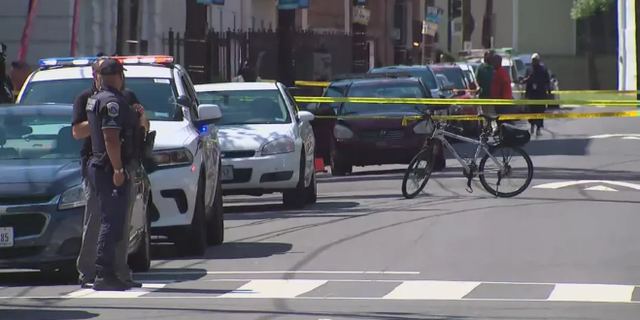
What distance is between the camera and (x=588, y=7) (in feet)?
233

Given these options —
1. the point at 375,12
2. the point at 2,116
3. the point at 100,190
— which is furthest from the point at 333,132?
the point at 375,12

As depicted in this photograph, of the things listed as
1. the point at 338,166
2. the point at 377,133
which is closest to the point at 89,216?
the point at 377,133

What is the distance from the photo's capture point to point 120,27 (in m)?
21.3

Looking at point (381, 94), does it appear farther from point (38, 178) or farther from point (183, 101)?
point (38, 178)

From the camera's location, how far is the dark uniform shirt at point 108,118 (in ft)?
32.1

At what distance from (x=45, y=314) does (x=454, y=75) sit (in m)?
24.4

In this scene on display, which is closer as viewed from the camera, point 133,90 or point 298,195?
point 133,90

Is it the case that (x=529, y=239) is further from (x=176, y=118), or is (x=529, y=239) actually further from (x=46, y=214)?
(x=46, y=214)

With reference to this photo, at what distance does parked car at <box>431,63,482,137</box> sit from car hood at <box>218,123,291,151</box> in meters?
11.1

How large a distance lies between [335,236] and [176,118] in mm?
2014

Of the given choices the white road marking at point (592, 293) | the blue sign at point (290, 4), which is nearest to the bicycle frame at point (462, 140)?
the white road marking at point (592, 293)

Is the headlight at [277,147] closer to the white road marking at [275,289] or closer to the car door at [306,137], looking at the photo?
the car door at [306,137]

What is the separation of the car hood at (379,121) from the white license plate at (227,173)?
5.46 meters

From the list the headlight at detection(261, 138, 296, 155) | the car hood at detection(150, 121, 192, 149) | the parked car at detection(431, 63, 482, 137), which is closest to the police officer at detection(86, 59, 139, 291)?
the car hood at detection(150, 121, 192, 149)
